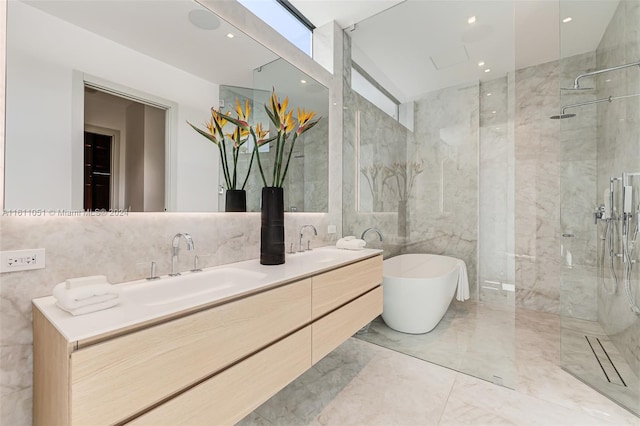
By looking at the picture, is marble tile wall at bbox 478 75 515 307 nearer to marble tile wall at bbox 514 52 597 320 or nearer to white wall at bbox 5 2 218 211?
marble tile wall at bbox 514 52 597 320

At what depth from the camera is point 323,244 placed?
8.68 feet

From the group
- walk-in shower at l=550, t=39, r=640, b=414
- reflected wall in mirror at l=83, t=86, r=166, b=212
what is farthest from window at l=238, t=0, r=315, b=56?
walk-in shower at l=550, t=39, r=640, b=414

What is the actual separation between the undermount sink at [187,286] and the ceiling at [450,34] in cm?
227

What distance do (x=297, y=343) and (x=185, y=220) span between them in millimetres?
887

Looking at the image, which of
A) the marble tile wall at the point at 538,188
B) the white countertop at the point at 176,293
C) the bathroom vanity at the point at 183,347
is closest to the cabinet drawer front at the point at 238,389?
the bathroom vanity at the point at 183,347

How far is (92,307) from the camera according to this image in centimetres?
94

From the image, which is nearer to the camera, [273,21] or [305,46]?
[273,21]

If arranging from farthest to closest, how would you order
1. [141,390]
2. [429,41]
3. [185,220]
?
1. [429,41]
2. [185,220]
3. [141,390]

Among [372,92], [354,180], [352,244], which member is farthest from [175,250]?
[372,92]

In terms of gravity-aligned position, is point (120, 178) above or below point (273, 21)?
below

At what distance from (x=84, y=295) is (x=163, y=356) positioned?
12.8 inches

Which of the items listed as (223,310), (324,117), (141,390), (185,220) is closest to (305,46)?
(324,117)

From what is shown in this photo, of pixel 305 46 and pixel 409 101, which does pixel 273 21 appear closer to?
pixel 305 46

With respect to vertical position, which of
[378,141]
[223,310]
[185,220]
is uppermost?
[378,141]
